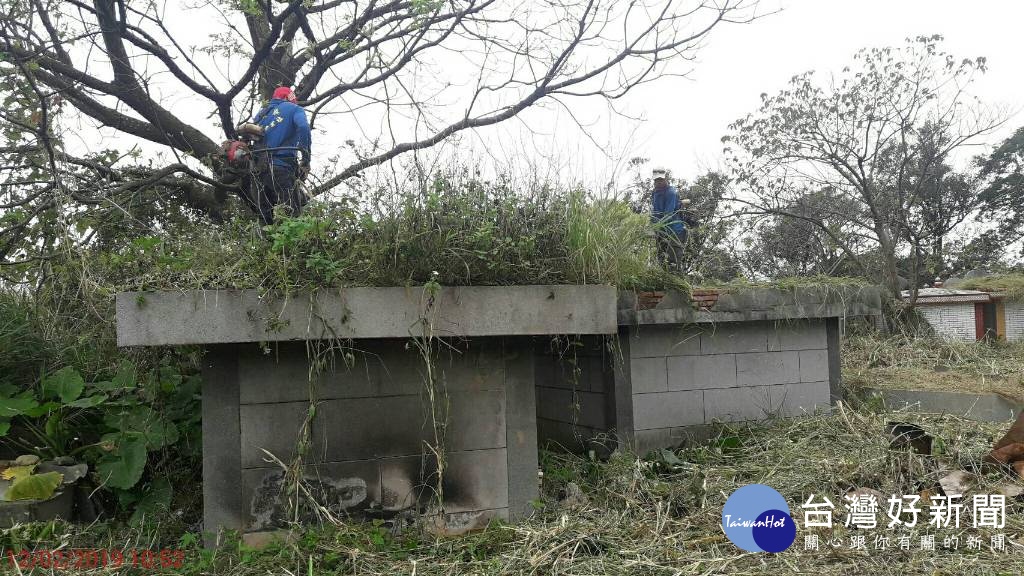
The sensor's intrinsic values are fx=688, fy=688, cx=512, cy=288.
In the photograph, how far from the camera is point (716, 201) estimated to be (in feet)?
44.8

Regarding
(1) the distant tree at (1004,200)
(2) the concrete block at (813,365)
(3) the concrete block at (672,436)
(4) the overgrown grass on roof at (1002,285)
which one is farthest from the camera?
(1) the distant tree at (1004,200)

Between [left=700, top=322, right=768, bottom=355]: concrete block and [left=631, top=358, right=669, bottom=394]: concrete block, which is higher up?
[left=700, top=322, right=768, bottom=355]: concrete block

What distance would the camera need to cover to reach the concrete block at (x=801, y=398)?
20.4 ft

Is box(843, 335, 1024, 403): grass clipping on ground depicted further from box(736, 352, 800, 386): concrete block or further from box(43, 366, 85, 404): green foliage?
box(43, 366, 85, 404): green foliage

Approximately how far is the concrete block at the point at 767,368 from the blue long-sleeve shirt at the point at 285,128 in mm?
4051

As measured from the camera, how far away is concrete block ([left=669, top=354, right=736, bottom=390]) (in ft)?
18.9

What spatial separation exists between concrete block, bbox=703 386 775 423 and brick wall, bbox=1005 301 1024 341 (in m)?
11.0

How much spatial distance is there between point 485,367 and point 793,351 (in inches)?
143

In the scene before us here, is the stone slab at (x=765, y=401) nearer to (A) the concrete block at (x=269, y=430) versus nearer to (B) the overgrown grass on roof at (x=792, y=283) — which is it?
(B) the overgrown grass on roof at (x=792, y=283)

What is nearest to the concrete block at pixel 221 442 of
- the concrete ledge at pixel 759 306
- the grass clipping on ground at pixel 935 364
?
the concrete ledge at pixel 759 306

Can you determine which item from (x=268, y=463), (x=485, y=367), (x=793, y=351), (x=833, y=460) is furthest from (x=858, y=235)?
(x=268, y=463)
